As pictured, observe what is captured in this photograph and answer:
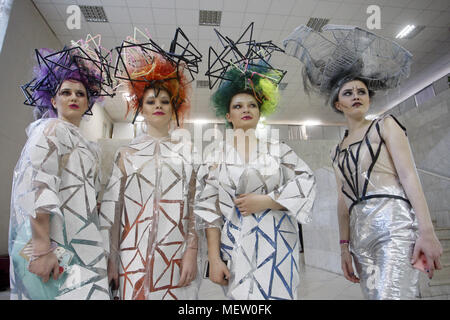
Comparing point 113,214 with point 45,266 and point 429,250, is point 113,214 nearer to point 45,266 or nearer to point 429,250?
point 45,266

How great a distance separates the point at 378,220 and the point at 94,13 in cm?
509

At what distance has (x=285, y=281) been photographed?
102cm

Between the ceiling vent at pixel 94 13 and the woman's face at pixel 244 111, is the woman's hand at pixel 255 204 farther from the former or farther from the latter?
the ceiling vent at pixel 94 13

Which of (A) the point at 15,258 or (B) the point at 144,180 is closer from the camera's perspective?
(A) the point at 15,258

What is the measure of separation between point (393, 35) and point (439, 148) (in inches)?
94.7

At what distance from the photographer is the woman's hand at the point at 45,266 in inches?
34.7

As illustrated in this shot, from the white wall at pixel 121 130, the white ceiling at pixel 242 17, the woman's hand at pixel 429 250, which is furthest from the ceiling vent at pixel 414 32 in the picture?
the white wall at pixel 121 130

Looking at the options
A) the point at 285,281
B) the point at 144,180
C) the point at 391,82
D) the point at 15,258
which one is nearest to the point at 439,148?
the point at 391,82

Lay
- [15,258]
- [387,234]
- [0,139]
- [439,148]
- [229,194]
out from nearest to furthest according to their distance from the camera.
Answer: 1. [15,258]
2. [387,234]
3. [229,194]
4. [0,139]
5. [439,148]

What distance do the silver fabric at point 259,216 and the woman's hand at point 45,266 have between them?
1.76 ft

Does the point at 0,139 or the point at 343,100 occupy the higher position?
the point at 0,139

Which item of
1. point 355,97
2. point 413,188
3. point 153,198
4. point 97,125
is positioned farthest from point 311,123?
point 153,198

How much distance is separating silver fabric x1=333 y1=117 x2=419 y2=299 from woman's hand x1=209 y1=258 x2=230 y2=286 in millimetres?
577
